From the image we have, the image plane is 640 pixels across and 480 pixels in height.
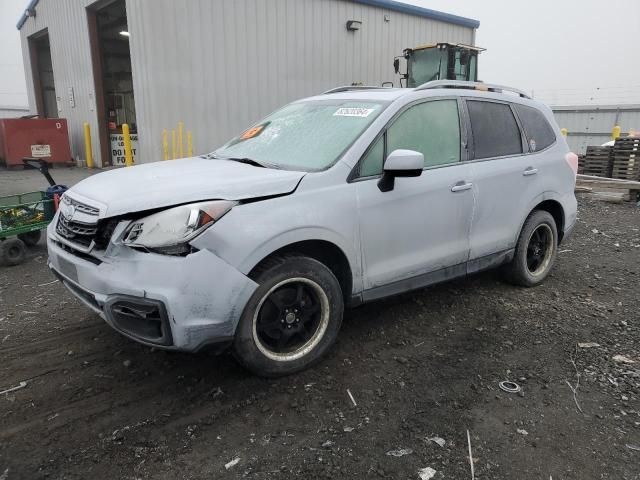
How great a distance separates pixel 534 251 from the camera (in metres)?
4.68

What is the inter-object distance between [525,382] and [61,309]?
365 centimetres

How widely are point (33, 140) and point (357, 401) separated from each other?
50.0ft

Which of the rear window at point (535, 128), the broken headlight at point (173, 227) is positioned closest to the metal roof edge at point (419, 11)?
the rear window at point (535, 128)

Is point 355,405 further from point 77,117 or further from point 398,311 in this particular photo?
point 77,117

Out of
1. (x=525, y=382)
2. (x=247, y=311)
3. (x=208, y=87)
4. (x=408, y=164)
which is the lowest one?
(x=525, y=382)

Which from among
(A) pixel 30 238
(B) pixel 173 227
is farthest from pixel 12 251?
(B) pixel 173 227

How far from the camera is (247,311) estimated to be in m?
2.74

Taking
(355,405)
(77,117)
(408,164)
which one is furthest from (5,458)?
(77,117)

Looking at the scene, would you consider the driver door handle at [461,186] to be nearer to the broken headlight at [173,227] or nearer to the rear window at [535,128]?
the rear window at [535,128]

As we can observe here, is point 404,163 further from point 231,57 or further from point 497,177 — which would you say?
point 231,57

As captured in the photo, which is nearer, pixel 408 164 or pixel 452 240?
pixel 408 164

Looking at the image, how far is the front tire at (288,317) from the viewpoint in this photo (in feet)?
9.21

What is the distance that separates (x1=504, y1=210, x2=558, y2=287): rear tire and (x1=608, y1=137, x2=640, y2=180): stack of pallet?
23.1ft

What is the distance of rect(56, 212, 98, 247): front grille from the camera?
2.82 meters
